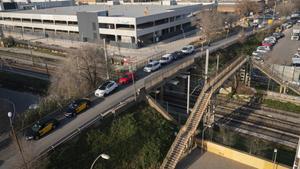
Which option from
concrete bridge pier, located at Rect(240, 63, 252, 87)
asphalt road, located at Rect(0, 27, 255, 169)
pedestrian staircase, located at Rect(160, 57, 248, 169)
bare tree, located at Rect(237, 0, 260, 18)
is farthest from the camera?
bare tree, located at Rect(237, 0, 260, 18)

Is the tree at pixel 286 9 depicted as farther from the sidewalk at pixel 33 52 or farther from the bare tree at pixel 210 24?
the sidewalk at pixel 33 52

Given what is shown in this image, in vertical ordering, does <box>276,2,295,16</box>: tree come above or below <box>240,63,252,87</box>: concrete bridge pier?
above

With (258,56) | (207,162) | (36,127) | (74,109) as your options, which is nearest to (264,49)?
(258,56)

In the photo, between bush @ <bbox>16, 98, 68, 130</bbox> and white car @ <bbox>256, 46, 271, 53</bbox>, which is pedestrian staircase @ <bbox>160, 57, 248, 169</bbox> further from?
white car @ <bbox>256, 46, 271, 53</bbox>

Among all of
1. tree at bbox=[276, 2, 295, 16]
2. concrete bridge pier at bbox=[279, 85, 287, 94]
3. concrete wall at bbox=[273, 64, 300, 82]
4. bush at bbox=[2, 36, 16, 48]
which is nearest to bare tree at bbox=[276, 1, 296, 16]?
tree at bbox=[276, 2, 295, 16]

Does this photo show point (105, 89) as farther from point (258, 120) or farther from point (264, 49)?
point (264, 49)
